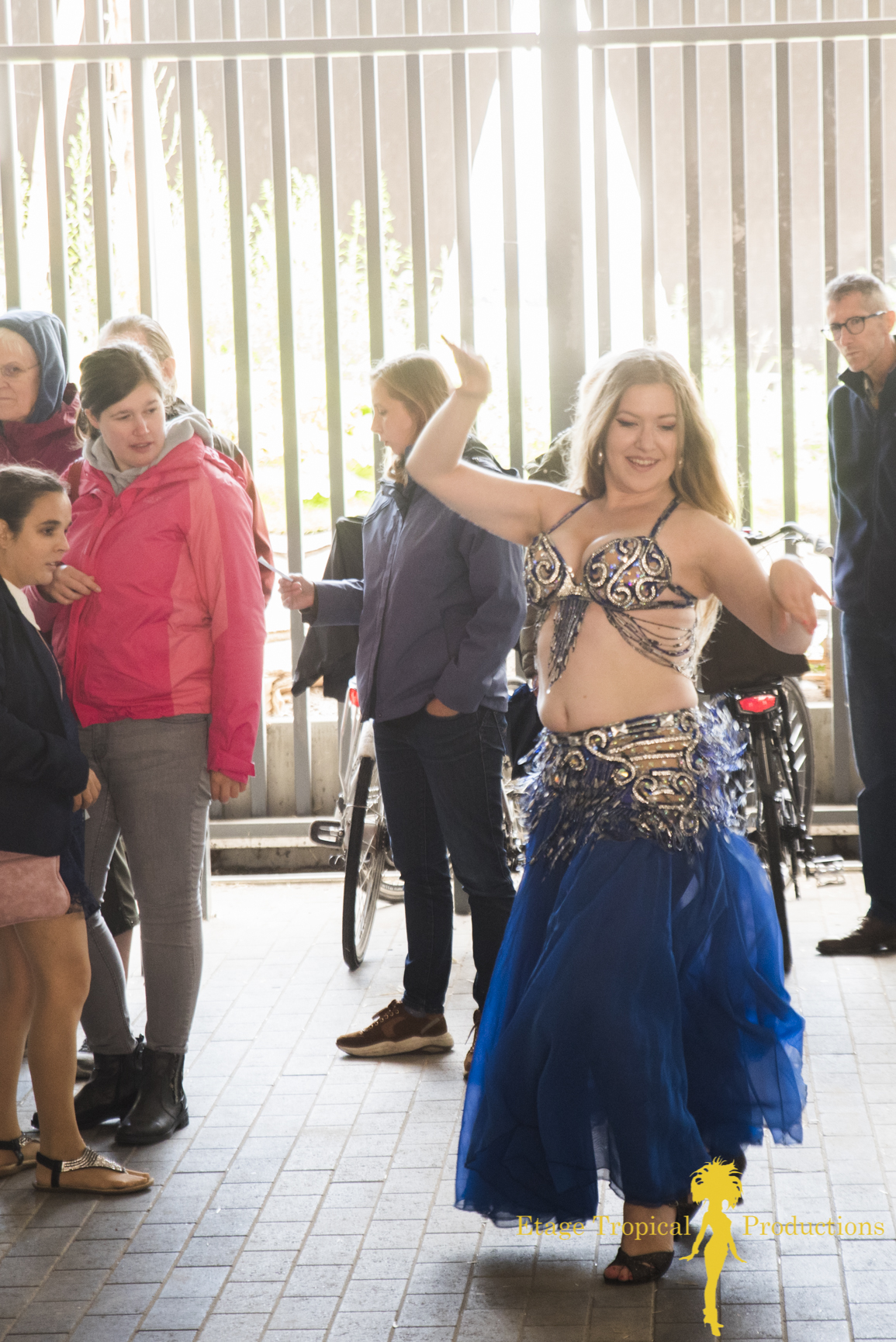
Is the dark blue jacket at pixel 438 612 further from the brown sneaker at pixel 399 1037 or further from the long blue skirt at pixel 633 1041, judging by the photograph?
the long blue skirt at pixel 633 1041

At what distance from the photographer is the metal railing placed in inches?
238

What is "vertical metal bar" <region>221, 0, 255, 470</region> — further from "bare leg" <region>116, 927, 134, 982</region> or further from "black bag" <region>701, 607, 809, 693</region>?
"bare leg" <region>116, 927, 134, 982</region>

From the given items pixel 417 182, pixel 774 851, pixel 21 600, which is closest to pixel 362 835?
pixel 774 851

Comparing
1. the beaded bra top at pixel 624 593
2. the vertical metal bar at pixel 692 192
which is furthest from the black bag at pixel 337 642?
the vertical metal bar at pixel 692 192

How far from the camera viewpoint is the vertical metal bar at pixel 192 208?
6102mm

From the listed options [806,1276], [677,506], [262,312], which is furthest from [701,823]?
[262,312]

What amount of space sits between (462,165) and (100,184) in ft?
5.11

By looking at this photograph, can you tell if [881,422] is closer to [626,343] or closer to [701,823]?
[626,343]

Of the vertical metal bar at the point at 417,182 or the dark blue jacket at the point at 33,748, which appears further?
the vertical metal bar at the point at 417,182

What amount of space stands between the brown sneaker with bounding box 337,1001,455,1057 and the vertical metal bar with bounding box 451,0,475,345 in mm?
3027

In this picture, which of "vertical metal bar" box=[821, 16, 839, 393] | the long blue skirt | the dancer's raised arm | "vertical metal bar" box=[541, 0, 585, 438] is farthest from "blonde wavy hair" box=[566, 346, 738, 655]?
"vertical metal bar" box=[821, 16, 839, 393]

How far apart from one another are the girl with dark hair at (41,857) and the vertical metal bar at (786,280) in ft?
12.3

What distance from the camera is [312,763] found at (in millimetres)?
6555

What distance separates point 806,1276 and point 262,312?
6666 millimetres
